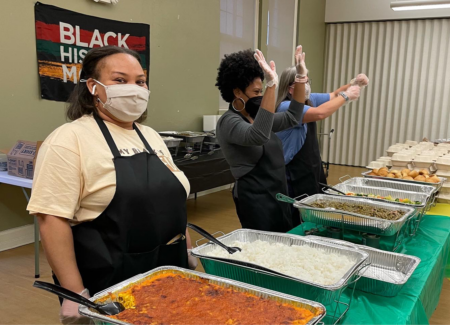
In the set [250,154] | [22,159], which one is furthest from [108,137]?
[22,159]

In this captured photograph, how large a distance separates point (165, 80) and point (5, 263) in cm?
255

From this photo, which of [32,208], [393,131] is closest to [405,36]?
[393,131]

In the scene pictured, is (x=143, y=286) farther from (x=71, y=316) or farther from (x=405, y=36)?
(x=405, y=36)

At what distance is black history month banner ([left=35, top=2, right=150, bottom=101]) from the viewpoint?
3.34 metres

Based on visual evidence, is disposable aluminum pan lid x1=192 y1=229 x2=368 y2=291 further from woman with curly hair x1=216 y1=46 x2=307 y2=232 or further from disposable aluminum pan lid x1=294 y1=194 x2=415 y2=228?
woman with curly hair x1=216 y1=46 x2=307 y2=232

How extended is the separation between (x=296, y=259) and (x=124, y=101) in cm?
71

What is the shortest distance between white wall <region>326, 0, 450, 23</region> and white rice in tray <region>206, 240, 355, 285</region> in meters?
6.78

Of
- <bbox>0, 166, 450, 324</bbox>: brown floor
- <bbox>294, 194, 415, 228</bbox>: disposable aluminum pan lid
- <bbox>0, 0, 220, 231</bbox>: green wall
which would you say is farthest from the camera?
<bbox>0, 0, 220, 231</bbox>: green wall

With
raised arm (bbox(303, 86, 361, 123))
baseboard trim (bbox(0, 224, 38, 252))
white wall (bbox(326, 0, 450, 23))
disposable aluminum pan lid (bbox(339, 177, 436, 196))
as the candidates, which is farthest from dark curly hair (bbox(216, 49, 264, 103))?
white wall (bbox(326, 0, 450, 23))

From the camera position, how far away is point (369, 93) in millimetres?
7535

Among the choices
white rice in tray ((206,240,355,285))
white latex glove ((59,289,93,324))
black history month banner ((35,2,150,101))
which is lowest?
white latex glove ((59,289,93,324))

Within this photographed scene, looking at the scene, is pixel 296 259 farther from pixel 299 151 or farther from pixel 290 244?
pixel 299 151

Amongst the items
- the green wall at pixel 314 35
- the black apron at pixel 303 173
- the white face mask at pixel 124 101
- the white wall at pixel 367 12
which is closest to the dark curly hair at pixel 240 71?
the white face mask at pixel 124 101

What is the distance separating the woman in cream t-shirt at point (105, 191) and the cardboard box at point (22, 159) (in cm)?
167
